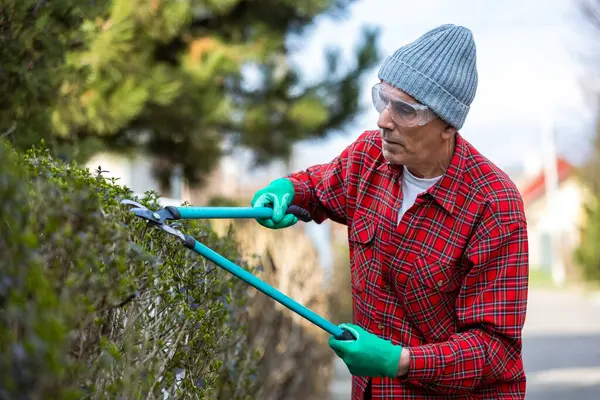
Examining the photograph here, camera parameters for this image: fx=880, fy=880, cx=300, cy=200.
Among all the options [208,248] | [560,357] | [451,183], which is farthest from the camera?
[560,357]

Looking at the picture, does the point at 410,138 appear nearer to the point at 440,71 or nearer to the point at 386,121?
the point at 386,121

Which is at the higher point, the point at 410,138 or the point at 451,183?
the point at 410,138

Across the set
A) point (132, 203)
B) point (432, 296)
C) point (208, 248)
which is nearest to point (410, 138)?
point (432, 296)

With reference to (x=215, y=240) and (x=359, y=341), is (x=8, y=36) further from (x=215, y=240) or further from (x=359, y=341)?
(x=359, y=341)

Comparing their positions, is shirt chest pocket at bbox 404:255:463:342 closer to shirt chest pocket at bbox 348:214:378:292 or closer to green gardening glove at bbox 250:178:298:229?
shirt chest pocket at bbox 348:214:378:292

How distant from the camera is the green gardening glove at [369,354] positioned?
2604 millimetres

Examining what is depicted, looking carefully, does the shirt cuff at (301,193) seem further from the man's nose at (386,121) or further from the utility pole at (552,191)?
the utility pole at (552,191)

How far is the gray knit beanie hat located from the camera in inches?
110

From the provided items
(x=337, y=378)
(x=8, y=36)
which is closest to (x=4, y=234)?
(x=8, y=36)

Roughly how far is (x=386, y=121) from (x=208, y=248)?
2.43ft

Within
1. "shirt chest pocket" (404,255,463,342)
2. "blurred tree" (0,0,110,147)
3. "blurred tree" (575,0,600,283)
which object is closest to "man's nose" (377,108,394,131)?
"shirt chest pocket" (404,255,463,342)

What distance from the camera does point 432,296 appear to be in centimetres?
280

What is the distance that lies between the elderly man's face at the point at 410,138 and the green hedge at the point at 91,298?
2.33 ft

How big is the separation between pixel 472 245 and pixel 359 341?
0.47 m
